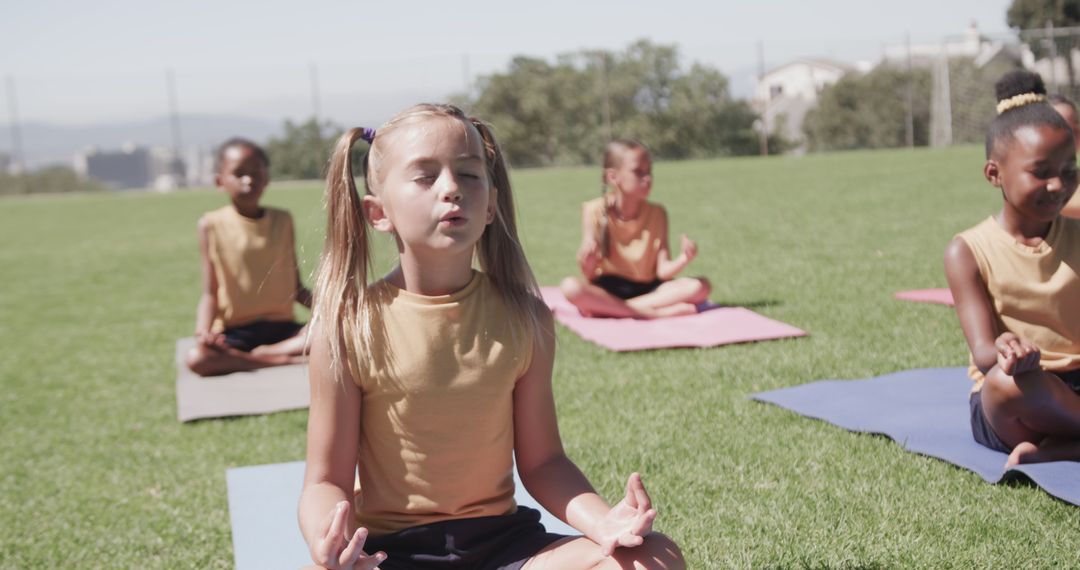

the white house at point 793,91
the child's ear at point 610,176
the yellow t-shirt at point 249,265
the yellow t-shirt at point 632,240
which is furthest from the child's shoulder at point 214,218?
the white house at point 793,91

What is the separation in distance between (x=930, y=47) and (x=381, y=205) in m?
27.8

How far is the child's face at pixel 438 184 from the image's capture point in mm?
2408

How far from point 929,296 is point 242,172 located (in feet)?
14.0

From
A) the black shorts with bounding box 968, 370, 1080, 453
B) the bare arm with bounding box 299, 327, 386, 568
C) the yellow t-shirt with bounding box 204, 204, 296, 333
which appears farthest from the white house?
the bare arm with bounding box 299, 327, 386, 568

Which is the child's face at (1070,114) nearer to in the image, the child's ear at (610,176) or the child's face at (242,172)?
the child's ear at (610,176)

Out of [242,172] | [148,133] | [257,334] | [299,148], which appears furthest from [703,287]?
[148,133]

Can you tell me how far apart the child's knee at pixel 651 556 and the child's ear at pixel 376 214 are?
36.0 inches

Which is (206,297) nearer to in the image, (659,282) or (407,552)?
(659,282)

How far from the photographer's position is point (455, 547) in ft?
8.17

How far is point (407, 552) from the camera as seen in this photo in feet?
8.19

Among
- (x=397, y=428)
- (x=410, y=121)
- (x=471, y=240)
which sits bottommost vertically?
(x=397, y=428)

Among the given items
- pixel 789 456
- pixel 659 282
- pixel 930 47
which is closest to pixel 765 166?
pixel 930 47

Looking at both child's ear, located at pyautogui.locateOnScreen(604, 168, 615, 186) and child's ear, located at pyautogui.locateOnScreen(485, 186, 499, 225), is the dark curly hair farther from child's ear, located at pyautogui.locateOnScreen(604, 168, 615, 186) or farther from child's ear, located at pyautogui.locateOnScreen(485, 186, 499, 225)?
child's ear, located at pyautogui.locateOnScreen(604, 168, 615, 186)

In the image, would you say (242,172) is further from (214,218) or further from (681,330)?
(681,330)
